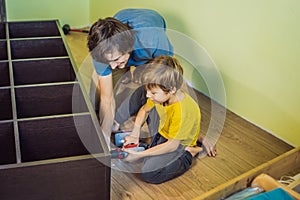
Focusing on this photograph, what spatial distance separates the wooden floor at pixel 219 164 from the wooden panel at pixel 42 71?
0.60 meters

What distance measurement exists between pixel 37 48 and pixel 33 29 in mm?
255

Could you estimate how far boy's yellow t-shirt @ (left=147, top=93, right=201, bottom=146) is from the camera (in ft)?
5.66

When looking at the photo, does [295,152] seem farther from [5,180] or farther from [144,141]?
[5,180]

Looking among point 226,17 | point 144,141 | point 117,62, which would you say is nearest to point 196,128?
point 144,141

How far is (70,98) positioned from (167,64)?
0.51m

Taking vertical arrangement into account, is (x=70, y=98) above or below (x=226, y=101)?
above

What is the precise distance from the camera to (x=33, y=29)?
2439mm

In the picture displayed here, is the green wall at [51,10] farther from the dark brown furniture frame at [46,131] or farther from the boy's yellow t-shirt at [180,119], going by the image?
the boy's yellow t-shirt at [180,119]

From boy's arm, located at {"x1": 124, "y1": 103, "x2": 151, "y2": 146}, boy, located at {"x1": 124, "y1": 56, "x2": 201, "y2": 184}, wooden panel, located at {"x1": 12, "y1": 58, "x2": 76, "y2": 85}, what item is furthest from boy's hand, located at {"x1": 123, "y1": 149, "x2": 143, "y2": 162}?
wooden panel, located at {"x1": 12, "y1": 58, "x2": 76, "y2": 85}

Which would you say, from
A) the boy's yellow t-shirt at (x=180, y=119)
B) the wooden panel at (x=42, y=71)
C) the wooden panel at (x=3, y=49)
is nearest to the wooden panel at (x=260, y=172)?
the boy's yellow t-shirt at (x=180, y=119)

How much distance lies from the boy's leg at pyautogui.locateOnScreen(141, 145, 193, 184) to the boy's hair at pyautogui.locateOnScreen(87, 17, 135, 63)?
1.66 feet

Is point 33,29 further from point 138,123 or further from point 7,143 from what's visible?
point 7,143

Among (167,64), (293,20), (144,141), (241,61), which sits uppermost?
(293,20)

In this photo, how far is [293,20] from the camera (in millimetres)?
1898
